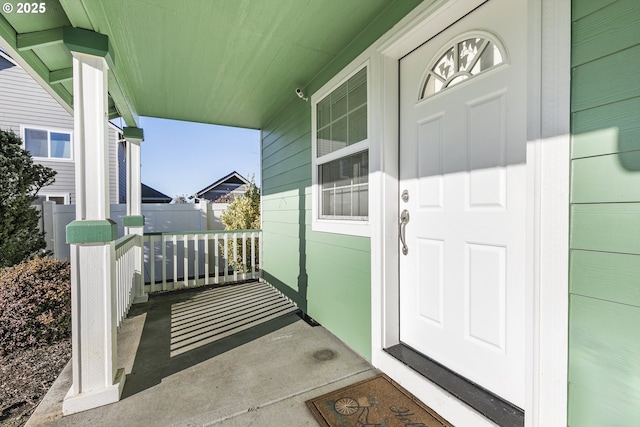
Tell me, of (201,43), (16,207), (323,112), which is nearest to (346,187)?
(323,112)

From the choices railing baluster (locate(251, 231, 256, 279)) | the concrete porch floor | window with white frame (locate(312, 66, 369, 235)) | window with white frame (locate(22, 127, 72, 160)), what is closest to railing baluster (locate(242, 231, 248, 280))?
railing baluster (locate(251, 231, 256, 279))

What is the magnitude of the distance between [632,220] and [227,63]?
9.58 feet

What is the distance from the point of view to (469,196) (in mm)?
1595

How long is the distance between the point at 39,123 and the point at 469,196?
10.0 metres

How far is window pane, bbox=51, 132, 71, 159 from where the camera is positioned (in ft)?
24.5

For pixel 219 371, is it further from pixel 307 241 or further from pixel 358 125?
pixel 358 125

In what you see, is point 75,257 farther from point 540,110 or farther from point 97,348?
point 540,110

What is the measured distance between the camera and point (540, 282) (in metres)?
1.16

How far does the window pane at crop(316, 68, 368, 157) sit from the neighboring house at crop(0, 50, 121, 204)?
7.73 meters

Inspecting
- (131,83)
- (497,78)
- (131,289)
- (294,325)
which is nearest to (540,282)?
(497,78)

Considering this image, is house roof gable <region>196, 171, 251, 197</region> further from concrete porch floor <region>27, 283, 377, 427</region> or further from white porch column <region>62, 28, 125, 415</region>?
white porch column <region>62, 28, 125, 415</region>

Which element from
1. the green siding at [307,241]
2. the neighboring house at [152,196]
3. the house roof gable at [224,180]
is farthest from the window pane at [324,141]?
the neighboring house at [152,196]

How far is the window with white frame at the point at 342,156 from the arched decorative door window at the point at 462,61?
0.54 metres

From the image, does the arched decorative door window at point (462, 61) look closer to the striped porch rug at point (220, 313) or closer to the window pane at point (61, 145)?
the striped porch rug at point (220, 313)
